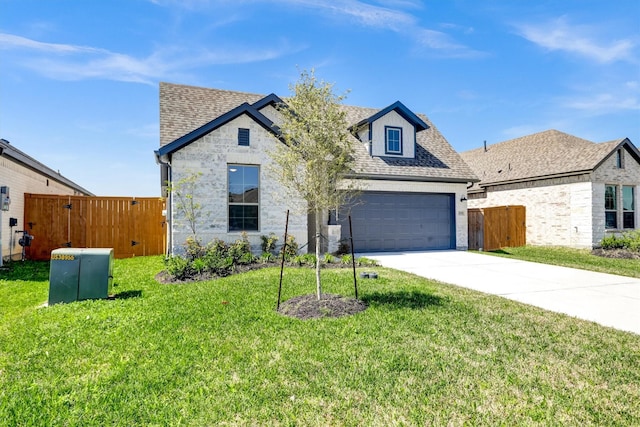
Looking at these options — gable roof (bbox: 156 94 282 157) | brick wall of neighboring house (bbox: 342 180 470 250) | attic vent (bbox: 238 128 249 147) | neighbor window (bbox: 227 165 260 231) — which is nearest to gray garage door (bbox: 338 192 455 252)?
brick wall of neighboring house (bbox: 342 180 470 250)

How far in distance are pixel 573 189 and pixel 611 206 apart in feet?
7.12

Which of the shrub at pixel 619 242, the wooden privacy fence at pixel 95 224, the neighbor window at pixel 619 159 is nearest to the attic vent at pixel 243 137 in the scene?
the wooden privacy fence at pixel 95 224

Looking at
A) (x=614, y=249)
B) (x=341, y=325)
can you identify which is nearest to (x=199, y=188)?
(x=341, y=325)

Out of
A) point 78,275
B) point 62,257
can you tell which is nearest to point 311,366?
point 78,275

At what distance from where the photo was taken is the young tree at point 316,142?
5828 mm

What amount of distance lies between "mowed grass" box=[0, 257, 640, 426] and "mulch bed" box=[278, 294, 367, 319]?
0.25 meters

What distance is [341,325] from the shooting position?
497 cm

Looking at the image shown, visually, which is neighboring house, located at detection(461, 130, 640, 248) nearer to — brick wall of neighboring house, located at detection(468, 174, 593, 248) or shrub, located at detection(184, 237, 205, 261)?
brick wall of neighboring house, located at detection(468, 174, 593, 248)

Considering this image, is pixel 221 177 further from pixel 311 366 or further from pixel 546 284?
pixel 546 284

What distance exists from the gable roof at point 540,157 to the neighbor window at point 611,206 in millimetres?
1779

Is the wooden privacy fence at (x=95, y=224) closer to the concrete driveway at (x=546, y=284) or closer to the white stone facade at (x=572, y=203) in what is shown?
the concrete driveway at (x=546, y=284)

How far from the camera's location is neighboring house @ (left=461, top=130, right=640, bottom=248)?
51.3 feet

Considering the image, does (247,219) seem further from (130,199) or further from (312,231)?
(130,199)

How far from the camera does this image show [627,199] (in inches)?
664
